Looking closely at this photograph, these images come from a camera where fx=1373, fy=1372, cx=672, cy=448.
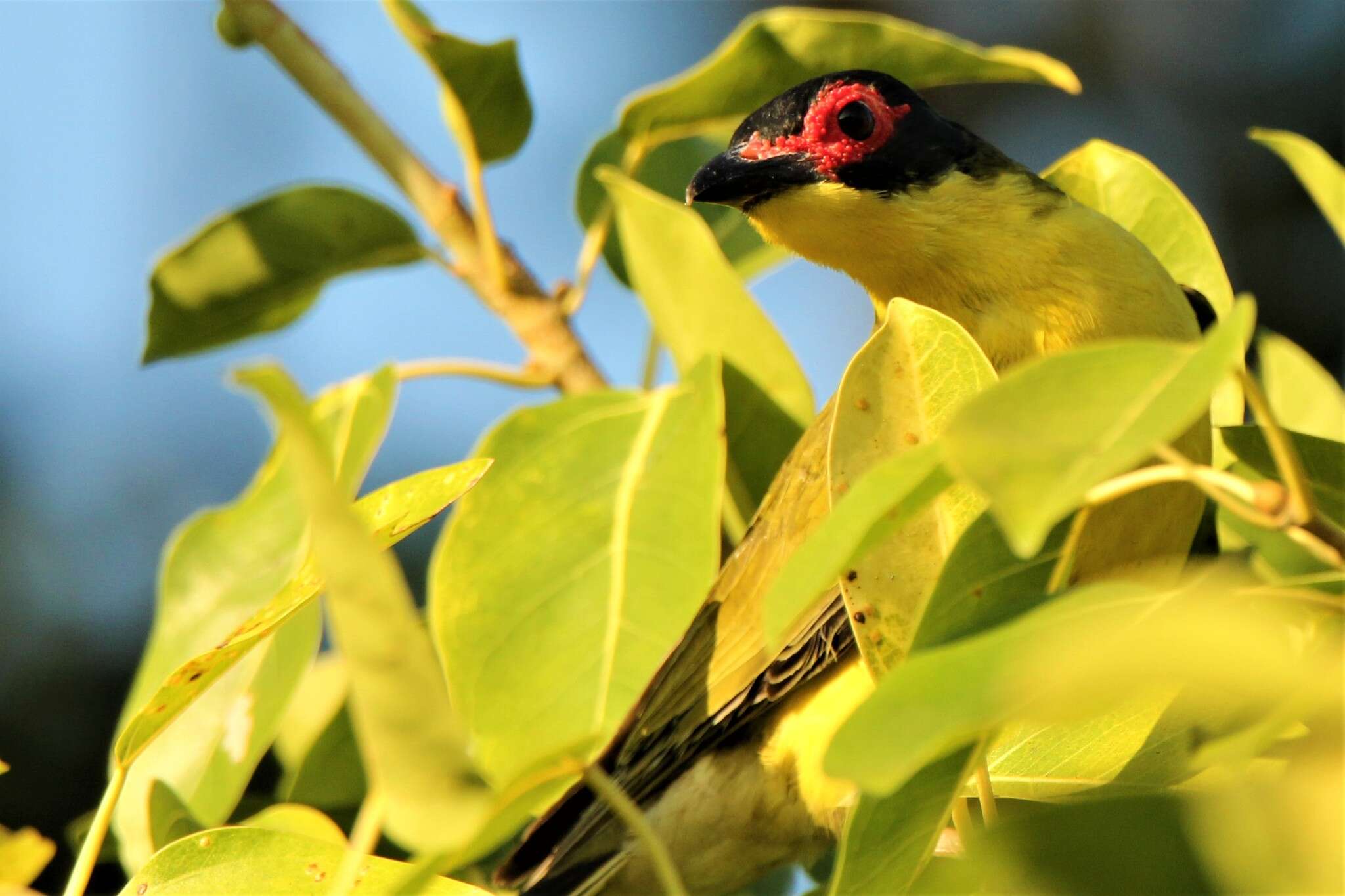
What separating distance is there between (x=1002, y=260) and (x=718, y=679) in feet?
3.45

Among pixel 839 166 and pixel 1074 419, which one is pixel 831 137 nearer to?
pixel 839 166

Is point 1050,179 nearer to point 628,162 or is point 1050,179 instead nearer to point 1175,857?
point 628,162

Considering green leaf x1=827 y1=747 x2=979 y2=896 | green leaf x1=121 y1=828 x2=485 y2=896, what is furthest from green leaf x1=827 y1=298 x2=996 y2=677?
green leaf x1=121 y1=828 x2=485 y2=896

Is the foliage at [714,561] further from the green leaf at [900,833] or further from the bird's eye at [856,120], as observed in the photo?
the bird's eye at [856,120]

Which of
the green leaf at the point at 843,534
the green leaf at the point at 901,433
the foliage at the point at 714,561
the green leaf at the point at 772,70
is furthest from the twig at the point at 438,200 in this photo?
the green leaf at the point at 843,534

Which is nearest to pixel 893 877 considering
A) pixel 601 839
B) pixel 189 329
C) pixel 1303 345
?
pixel 601 839

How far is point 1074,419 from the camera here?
113 centimetres

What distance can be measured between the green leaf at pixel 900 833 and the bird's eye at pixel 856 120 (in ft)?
5.89

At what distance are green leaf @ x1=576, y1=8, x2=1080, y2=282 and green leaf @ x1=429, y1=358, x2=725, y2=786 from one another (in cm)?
90

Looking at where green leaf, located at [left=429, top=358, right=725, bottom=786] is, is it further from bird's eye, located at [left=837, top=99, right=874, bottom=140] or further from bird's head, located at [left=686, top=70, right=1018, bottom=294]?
bird's eye, located at [left=837, top=99, right=874, bottom=140]

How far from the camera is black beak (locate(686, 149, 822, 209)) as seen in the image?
2.85 metres

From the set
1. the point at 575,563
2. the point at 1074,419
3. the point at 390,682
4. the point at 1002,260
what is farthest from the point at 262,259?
the point at 1074,419

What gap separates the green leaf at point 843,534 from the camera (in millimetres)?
1144

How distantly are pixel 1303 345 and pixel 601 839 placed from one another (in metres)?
7.43
